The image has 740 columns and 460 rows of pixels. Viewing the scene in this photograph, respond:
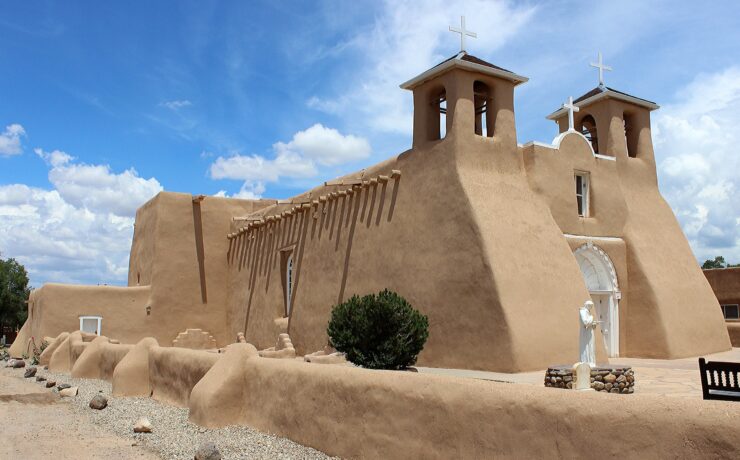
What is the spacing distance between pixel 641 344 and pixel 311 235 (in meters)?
9.30

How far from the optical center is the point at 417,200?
1491 centimetres

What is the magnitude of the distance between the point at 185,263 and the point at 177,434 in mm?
15376

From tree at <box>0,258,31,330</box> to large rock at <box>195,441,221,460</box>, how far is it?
3145 cm

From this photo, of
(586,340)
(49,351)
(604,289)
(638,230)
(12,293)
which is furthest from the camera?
(12,293)

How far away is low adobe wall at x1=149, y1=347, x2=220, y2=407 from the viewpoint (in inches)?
431

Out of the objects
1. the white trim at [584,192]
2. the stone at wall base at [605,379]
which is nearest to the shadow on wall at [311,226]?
the white trim at [584,192]

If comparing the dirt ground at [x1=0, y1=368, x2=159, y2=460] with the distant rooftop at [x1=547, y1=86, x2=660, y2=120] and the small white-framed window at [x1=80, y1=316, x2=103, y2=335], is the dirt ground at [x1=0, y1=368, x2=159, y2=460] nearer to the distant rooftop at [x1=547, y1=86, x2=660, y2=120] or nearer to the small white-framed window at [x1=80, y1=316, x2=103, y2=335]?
the small white-framed window at [x1=80, y1=316, x2=103, y2=335]

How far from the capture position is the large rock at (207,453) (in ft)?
24.8

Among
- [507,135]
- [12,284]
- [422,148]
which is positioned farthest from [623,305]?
[12,284]

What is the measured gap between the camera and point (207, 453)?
7.57m

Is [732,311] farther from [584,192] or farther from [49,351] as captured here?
[49,351]

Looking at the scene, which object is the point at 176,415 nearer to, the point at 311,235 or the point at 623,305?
the point at 311,235

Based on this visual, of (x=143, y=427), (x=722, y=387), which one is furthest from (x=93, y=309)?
(x=722, y=387)

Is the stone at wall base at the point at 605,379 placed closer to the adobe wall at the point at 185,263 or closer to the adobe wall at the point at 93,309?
the adobe wall at the point at 185,263
